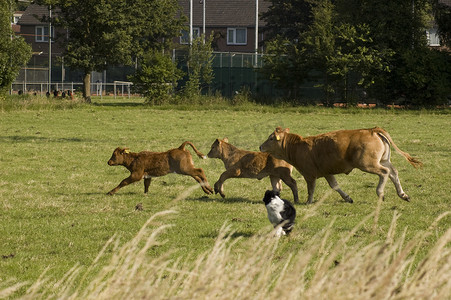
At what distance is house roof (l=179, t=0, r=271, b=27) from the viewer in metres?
87.8

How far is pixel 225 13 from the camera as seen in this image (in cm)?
8938

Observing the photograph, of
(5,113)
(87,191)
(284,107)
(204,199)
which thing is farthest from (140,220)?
(284,107)

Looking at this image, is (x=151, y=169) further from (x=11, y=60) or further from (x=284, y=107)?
(x=11, y=60)

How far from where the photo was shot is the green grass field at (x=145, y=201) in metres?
9.39

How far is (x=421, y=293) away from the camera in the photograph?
4.33 metres

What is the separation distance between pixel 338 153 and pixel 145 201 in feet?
10.9

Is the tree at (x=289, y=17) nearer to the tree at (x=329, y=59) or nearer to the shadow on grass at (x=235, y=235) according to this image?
the tree at (x=329, y=59)

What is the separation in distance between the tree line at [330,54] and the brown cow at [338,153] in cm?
3130

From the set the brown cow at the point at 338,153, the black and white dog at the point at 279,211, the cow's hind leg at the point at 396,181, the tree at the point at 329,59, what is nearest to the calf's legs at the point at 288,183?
the brown cow at the point at 338,153

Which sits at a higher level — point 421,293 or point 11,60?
point 11,60

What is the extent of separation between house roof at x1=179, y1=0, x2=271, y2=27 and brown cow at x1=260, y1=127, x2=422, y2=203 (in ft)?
245

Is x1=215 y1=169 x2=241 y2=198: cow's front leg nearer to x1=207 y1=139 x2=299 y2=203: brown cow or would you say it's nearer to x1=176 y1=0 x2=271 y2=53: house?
x1=207 y1=139 x2=299 y2=203: brown cow

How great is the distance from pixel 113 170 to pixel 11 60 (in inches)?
1223

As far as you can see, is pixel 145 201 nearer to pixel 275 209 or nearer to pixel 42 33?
pixel 275 209
